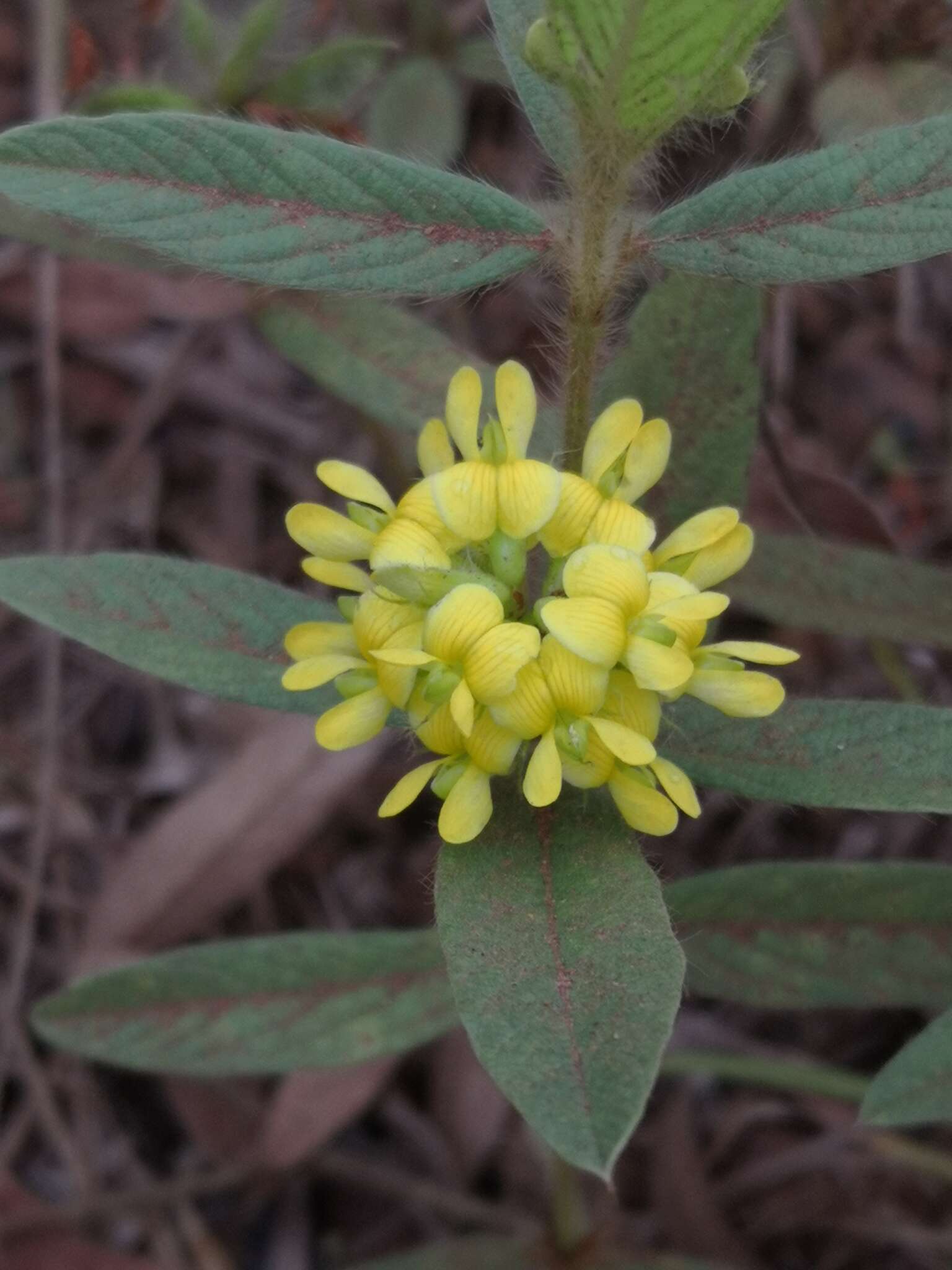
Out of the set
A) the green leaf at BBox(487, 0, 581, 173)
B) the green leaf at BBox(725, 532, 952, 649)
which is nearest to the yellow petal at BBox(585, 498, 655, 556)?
the green leaf at BBox(487, 0, 581, 173)

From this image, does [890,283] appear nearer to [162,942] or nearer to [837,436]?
[837,436]

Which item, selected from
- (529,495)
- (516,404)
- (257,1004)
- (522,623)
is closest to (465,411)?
(516,404)

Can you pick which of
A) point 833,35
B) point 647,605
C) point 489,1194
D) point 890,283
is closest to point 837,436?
point 890,283

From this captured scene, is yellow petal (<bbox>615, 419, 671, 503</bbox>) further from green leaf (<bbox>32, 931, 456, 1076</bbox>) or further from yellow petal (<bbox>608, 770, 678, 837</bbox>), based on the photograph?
green leaf (<bbox>32, 931, 456, 1076</bbox>)

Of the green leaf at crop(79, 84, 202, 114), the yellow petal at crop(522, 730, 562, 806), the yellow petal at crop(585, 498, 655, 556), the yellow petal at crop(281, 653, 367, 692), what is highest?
the green leaf at crop(79, 84, 202, 114)

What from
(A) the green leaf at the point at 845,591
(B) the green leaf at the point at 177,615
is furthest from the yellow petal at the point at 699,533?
(A) the green leaf at the point at 845,591

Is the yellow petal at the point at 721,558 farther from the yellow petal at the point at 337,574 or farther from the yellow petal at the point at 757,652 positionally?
the yellow petal at the point at 337,574
